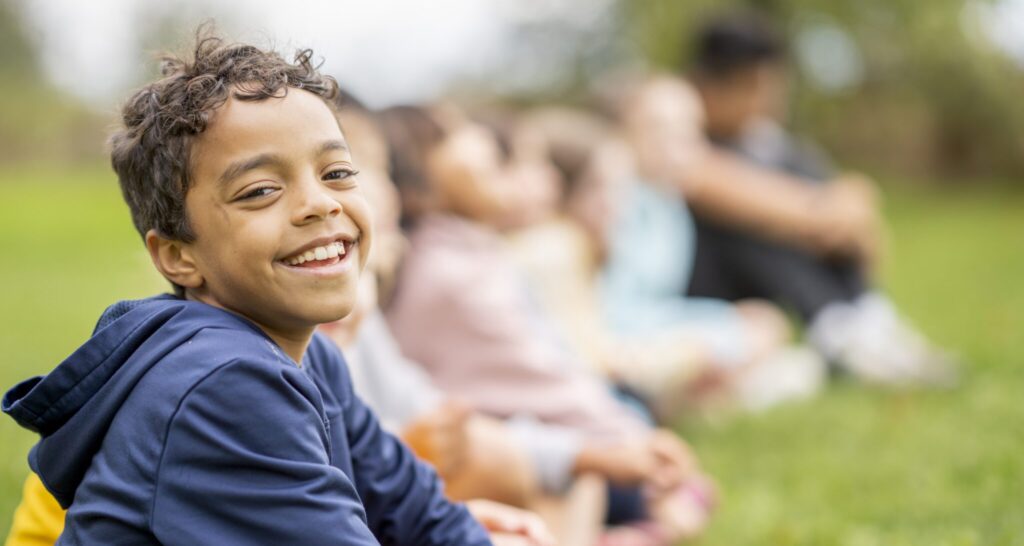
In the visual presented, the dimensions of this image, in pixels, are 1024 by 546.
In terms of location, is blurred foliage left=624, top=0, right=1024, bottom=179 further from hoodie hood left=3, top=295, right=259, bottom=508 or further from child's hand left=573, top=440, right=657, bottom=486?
hoodie hood left=3, top=295, right=259, bottom=508

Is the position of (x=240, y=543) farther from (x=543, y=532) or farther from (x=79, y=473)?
(x=543, y=532)

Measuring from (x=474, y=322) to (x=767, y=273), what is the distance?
3.23m

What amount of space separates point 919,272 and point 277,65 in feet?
30.8

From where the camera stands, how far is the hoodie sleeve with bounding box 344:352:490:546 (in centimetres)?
211

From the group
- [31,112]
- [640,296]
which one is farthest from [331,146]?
[31,112]

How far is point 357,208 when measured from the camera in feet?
6.08

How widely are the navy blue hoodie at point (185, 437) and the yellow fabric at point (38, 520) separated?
18 centimetres

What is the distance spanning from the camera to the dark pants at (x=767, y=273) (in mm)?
6207

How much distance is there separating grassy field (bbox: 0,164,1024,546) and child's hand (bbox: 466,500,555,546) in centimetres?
103

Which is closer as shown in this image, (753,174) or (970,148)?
(753,174)

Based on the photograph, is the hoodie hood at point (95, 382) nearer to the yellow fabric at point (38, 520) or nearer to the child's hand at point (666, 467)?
the yellow fabric at point (38, 520)

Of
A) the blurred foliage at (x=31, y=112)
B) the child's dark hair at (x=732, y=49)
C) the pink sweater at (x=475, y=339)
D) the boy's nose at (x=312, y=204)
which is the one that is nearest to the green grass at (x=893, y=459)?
the pink sweater at (x=475, y=339)

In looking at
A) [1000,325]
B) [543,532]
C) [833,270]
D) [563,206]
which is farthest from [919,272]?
[543,532]

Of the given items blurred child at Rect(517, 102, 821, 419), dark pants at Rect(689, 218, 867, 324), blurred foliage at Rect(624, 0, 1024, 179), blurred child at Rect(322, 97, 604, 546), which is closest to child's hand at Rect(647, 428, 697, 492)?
blurred child at Rect(322, 97, 604, 546)
